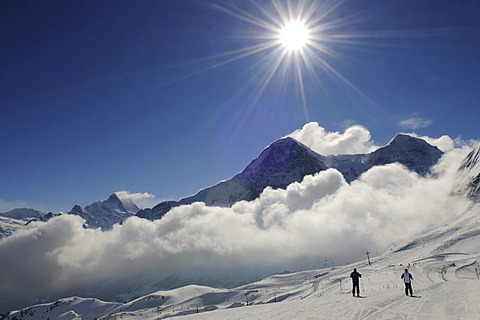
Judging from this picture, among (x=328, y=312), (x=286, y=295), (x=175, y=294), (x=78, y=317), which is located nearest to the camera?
(x=328, y=312)

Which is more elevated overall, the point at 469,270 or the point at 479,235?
the point at 479,235

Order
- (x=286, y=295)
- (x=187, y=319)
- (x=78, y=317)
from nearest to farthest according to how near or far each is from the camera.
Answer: (x=187, y=319) < (x=286, y=295) < (x=78, y=317)

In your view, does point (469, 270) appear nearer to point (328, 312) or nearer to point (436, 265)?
point (436, 265)

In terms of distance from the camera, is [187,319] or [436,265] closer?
[187,319]

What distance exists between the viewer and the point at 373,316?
736 inches

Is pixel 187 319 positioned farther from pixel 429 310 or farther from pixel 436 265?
pixel 436 265

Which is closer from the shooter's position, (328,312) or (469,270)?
(328,312)

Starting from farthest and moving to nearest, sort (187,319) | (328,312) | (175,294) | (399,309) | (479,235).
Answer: (175,294) → (479,235) → (187,319) → (328,312) → (399,309)

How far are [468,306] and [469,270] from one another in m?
66.1

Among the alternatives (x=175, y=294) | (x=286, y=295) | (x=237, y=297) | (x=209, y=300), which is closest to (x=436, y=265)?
(x=286, y=295)

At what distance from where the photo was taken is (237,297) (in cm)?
12219

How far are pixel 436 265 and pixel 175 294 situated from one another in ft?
351

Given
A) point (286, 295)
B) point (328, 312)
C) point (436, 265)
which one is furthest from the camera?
point (286, 295)

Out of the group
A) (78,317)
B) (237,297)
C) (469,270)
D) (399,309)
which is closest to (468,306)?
(399,309)
